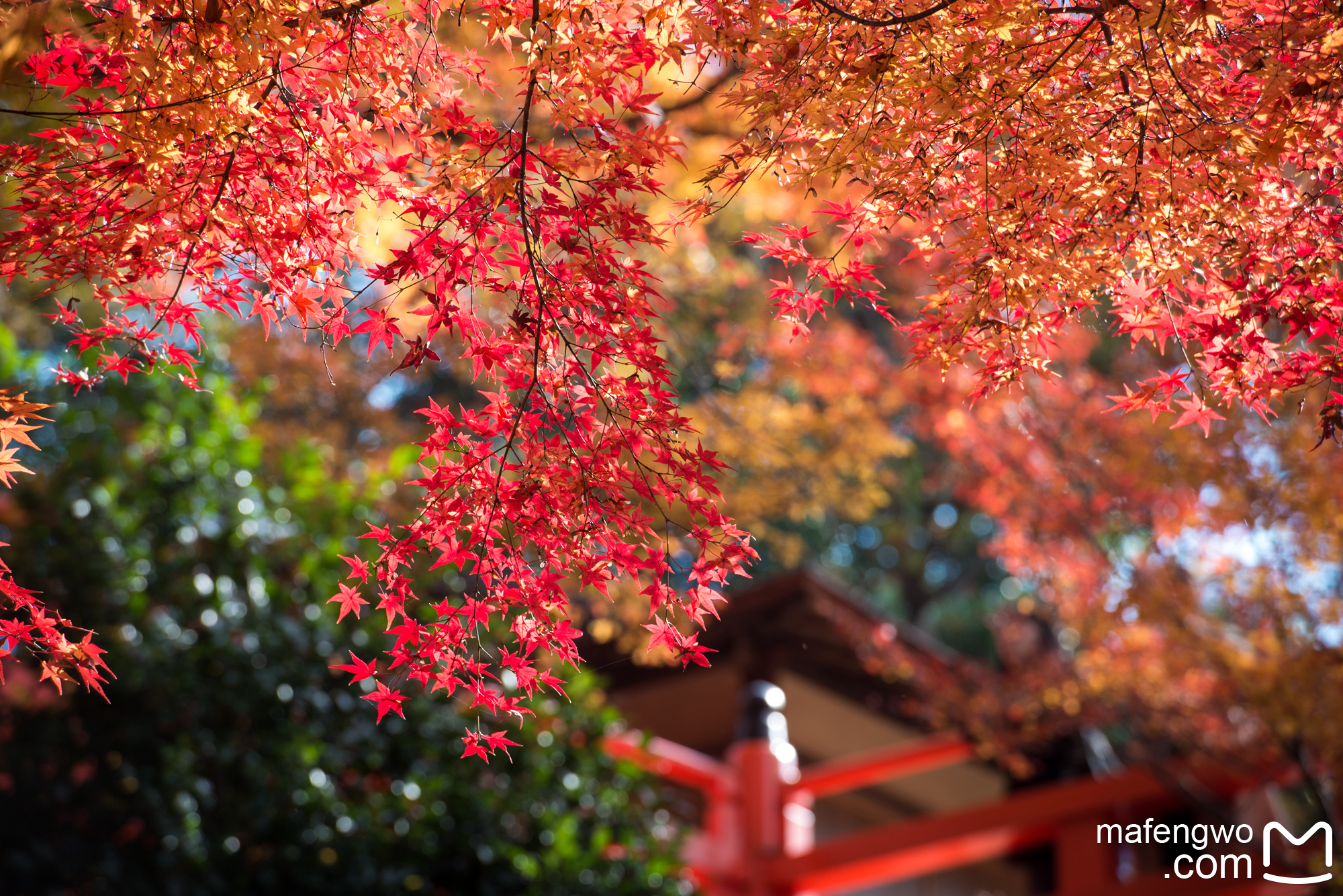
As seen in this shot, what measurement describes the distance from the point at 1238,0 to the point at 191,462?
15.7 feet

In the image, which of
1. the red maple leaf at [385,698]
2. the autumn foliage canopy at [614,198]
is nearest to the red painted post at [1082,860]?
the autumn foliage canopy at [614,198]

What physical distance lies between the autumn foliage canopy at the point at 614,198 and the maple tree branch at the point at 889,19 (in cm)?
2

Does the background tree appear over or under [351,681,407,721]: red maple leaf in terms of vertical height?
over

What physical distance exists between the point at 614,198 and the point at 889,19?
548 mm

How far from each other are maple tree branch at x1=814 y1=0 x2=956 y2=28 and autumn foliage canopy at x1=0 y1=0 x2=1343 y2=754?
0.7 inches

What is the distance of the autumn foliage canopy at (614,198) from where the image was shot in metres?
1.81

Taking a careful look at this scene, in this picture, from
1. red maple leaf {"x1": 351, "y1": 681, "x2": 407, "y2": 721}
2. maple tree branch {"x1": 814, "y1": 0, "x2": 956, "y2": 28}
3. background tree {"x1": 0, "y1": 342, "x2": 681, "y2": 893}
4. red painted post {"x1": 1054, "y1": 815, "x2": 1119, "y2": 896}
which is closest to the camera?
maple tree branch {"x1": 814, "y1": 0, "x2": 956, "y2": 28}

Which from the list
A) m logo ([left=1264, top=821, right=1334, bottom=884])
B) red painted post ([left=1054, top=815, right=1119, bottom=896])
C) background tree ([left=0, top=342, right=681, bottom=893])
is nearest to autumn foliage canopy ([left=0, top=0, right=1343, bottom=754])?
background tree ([left=0, top=342, right=681, bottom=893])

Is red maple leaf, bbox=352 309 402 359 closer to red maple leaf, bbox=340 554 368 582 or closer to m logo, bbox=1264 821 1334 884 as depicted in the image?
red maple leaf, bbox=340 554 368 582

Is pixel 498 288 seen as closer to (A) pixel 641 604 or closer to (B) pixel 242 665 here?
(B) pixel 242 665

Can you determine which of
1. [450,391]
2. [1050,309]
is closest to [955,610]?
[450,391]

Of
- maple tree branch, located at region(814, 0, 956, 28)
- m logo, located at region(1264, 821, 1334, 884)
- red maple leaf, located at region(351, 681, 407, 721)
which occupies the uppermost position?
maple tree branch, located at region(814, 0, 956, 28)

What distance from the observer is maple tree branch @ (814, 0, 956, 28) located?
1723 mm

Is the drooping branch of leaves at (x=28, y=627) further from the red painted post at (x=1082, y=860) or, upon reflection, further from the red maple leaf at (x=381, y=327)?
the red painted post at (x=1082, y=860)
